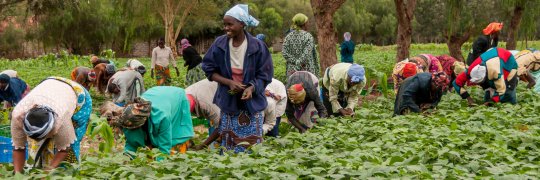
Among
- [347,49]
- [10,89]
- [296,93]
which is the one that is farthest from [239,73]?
[347,49]

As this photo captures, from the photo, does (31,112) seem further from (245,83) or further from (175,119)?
(245,83)

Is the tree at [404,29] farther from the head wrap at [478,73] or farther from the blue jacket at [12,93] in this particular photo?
the blue jacket at [12,93]

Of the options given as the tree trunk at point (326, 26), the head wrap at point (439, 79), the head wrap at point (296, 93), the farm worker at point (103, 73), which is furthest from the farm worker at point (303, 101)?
the tree trunk at point (326, 26)

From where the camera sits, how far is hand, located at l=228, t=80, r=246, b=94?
5520mm

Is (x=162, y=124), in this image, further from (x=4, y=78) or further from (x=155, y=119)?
(x=4, y=78)

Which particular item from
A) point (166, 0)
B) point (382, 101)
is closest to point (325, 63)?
point (382, 101)

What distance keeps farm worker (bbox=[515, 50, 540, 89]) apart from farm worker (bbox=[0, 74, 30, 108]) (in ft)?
24.9

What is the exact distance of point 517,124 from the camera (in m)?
6.84

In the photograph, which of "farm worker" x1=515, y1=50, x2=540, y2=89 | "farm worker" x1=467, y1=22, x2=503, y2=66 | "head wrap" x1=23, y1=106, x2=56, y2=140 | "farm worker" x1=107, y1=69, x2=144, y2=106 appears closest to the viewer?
"head wrap" x1=23, y1=106, x2=56, y2=140

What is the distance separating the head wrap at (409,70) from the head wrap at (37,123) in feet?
18.0

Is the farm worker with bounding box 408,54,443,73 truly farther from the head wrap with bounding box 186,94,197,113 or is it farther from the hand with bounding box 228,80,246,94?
the hand with bounding box 228,80,246,94

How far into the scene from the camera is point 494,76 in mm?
8195

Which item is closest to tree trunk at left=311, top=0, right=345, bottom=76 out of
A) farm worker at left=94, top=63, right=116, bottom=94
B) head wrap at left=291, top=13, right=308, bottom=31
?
head wrap at left=291, top=13, right=308, bottom=31

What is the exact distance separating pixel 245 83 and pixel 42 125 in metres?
1.89
